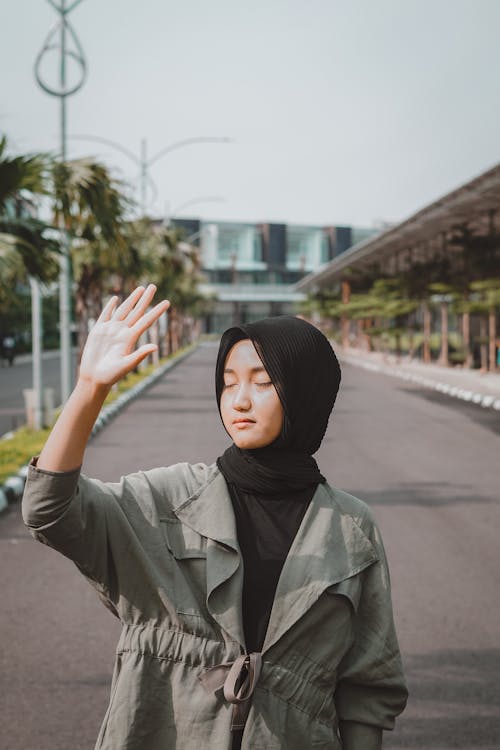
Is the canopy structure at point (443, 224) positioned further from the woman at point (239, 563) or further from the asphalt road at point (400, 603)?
the woman at point (239, 563)

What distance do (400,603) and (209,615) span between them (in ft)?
11.8

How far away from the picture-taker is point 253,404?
180 centimetres

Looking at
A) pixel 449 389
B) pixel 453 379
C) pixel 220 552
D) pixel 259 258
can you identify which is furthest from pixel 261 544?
pixel 259 258

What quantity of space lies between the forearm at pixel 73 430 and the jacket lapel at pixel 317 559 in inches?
18.2

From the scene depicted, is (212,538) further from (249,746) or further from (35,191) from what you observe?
(35,191)

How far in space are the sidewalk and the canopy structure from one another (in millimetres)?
3795

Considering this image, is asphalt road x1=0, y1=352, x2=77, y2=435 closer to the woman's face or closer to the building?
the woman's face

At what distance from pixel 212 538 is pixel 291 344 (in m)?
0.40

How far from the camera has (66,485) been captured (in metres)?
1.56

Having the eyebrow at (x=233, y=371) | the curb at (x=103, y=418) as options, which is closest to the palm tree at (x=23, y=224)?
the curb at (x=103, y=418)

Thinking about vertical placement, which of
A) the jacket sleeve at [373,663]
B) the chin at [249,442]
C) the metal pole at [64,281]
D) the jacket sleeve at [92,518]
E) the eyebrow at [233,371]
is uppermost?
the metal pole at [64,281]

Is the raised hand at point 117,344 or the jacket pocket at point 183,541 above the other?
the raised hand at point 117,344

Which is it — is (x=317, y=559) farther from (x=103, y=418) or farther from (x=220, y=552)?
(x=103, y=418)

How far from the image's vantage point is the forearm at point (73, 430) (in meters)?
1.56
